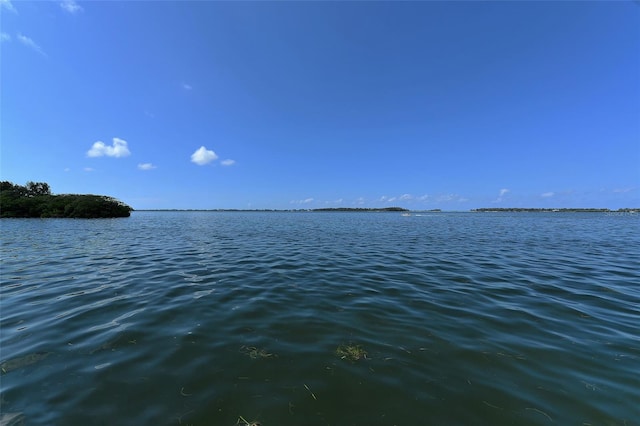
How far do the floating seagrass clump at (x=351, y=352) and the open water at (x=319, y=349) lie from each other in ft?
0.12

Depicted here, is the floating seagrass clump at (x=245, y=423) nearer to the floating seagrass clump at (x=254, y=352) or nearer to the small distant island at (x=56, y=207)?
the floating seagrass clump at (x=254, y=352)

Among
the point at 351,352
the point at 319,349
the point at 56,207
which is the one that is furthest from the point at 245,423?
the point at 56,207

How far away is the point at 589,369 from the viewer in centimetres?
521

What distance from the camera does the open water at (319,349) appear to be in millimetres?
4152

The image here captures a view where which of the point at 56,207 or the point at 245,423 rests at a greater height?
the point at 56,207

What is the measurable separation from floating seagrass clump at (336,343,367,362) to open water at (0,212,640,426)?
0.04 metres

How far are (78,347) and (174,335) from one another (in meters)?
2.01

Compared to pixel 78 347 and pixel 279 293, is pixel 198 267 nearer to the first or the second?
pixel 279 293

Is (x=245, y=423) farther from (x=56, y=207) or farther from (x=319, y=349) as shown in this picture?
(x=56, y=207)

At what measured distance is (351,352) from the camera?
5.86 meters

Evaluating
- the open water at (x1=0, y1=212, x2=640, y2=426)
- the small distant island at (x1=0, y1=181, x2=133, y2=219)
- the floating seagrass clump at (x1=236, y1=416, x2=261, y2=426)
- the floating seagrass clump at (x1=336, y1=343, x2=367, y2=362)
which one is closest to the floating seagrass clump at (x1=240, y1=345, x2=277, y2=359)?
the open water at (x1=0, y1=212, x2=640, y2=426)

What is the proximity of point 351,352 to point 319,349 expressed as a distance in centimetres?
76

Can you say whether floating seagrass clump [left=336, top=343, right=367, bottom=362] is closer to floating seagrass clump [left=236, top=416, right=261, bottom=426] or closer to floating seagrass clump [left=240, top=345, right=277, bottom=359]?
floating seagrass clump [left=240, top=345, right=277, bottom=359]

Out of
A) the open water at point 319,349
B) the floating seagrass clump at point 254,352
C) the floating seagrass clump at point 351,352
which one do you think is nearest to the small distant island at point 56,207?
the open water at point 319,349
